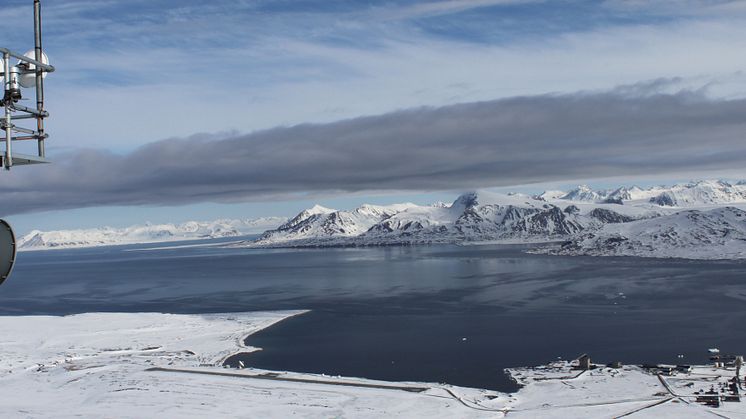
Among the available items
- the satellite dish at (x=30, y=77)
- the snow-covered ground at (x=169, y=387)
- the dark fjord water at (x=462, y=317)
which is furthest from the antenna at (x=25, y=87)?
the dark fjord water at (x=462, y=317)

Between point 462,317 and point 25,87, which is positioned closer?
point 25,87

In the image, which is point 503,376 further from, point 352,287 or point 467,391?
point 352,287

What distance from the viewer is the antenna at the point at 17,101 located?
1090cm

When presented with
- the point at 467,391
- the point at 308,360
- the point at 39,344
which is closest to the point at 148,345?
the point at 39,344

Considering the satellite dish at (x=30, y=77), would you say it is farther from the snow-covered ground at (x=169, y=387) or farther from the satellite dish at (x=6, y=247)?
the snow-covered ground at (x=169, y=387)

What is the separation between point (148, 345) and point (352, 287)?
302 feet

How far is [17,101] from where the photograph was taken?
1116 cm

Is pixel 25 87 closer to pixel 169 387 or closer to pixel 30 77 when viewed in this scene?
pixel 30 77

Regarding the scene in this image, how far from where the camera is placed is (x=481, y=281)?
186 metres

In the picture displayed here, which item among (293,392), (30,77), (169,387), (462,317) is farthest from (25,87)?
(462,317)

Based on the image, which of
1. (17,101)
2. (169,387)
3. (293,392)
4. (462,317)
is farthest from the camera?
(462,317)

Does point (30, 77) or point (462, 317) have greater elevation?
point (30, 77)

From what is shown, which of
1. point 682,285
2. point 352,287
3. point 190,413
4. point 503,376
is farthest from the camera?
point 352,287

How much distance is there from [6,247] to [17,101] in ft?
8.61
